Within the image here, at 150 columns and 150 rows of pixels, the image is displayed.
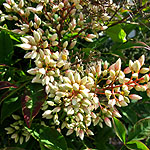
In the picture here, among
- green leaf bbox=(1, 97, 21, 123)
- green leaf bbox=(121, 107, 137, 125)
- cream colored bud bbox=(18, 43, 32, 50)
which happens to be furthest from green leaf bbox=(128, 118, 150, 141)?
cream colored bud bbox=(18, 43, 32, 50)

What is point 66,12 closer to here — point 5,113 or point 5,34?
point 5,34

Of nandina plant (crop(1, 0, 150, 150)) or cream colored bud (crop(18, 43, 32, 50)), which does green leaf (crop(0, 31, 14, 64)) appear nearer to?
nandina plant (crop(1, 0, 150, 150))

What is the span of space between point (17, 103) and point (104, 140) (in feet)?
2.13

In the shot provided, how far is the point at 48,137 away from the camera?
101 centimetres

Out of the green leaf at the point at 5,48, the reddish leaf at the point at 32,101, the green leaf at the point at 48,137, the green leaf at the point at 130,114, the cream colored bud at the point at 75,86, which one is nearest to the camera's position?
the cream colored bud at the point at 75,86

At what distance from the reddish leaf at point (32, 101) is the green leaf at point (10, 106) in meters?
0.16

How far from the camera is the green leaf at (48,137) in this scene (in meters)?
0.96

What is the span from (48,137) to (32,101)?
265 mm

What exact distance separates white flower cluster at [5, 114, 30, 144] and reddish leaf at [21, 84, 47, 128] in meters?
0.24

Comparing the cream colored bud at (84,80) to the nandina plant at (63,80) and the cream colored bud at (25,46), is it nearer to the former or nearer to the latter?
the nandina plant at (63,80)

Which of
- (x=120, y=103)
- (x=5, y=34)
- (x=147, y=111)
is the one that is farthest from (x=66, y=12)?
(x=147, y=111)

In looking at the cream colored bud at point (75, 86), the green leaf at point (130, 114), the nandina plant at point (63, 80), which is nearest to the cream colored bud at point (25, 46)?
the nandina plant at point (63, 80)

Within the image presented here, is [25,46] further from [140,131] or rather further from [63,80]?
[140,131]

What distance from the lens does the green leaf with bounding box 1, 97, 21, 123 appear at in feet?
3.23
